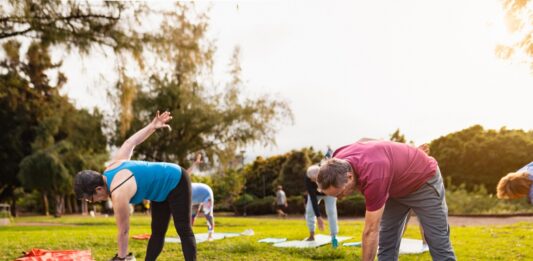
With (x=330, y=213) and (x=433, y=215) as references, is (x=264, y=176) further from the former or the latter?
(x=433, y=215)

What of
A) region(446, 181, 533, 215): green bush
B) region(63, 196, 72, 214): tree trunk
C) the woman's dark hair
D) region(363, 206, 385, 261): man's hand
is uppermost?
the woman's dark hair

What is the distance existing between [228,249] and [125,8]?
27.0 feet

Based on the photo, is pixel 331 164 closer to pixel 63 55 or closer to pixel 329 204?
pixel 329 204

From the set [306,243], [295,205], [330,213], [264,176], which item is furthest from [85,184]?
[264,176]

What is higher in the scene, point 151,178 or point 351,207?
point 151,178

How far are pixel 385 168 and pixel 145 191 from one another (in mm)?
2131

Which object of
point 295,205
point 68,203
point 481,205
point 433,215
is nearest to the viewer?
point 433,215

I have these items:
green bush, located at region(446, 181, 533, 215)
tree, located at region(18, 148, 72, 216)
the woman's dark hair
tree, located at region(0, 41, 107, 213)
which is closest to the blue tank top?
the woman's dark hair

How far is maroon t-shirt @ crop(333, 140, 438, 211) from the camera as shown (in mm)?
3129

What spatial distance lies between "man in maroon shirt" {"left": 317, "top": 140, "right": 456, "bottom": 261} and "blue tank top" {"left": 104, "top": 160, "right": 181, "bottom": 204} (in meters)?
1.64

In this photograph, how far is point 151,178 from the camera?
4426mm

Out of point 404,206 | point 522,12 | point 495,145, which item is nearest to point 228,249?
point 404,206

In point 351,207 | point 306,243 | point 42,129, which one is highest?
point 42,129

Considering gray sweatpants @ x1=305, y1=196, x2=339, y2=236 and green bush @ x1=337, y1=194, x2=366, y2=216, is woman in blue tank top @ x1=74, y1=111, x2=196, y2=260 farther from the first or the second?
green bush @ x1=337, y1=194, x2=366, y2=216
